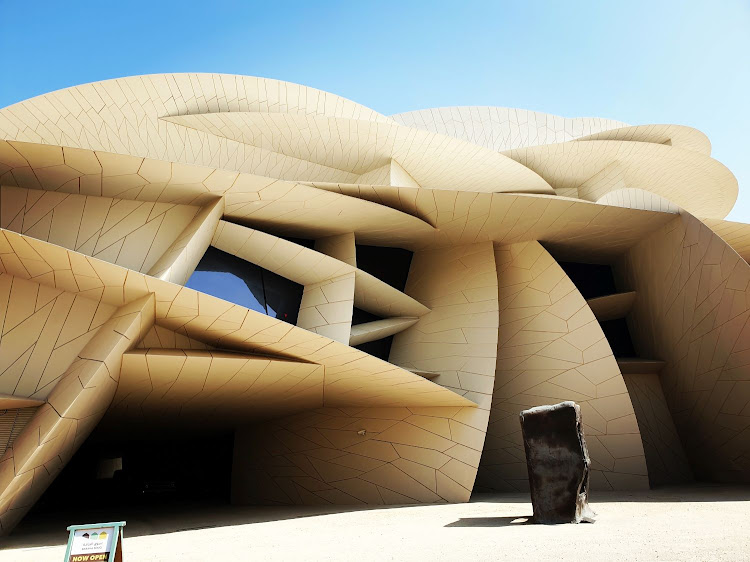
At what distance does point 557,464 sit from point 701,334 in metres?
7.87

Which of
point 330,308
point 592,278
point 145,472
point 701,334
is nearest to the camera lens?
point 330,308

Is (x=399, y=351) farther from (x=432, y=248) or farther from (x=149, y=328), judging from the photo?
(x=149, y=328)

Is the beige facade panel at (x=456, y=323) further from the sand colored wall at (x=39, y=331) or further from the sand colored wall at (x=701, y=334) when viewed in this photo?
the sand colored wall at (x=39, y=331)

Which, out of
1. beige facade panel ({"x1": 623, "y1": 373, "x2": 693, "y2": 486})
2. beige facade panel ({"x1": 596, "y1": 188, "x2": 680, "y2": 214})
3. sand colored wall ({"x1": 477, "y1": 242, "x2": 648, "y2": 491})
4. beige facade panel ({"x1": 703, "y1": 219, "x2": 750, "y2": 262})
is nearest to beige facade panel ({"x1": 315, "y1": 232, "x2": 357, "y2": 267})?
sand colored wall ({"x1": 477, "y1": 242, "x2": 648, "y2": 491})

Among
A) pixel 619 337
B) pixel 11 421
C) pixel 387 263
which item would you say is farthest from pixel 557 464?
pixel 619 337

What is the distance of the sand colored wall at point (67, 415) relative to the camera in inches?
280

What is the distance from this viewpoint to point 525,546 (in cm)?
509

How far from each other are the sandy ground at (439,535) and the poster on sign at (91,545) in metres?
1.30

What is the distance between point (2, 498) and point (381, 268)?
10285 millimetres

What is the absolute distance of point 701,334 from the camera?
12.9 m

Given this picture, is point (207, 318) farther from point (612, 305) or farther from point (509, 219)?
point (612, 305)

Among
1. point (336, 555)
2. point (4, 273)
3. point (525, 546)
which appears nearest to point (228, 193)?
point (4, 273)

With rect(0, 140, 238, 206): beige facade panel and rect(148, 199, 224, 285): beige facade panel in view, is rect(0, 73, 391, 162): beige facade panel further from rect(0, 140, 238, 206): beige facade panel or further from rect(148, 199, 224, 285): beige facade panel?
rect(148, 199, 224, 285): beige facade panel

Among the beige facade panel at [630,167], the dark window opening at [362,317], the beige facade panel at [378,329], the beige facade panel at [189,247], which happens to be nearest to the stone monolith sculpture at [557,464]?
the beige facade panel at [378,329]
